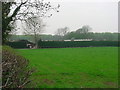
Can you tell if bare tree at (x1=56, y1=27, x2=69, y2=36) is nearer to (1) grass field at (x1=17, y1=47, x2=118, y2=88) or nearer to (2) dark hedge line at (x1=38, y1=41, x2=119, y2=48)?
(2) dark hedge line at (x1=38, y1=41, x2=119, y2=48)

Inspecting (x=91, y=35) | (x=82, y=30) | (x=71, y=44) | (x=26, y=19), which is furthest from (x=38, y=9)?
(x=82, y=30)

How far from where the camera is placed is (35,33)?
62.2m

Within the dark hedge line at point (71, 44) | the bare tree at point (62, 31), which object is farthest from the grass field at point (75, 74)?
the bare tree at point (62, 31)

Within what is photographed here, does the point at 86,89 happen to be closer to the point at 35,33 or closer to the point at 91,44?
the point at 35,33

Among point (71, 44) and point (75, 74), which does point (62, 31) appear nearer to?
point (71, 44)

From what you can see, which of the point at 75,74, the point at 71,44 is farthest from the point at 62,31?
the point at 75,74

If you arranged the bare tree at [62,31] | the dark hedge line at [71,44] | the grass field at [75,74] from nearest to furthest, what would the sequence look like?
1. the grass field at [75,74]
2. the dark hedge line at [71,44]
3. the bare tree at [62,31]

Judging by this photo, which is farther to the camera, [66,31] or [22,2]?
[66,31]

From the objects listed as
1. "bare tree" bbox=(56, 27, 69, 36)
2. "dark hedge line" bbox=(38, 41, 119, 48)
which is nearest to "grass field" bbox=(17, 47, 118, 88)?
"dark hedge line" bbox=(38, 41, 119, 48)

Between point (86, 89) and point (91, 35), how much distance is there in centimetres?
Result: 8001

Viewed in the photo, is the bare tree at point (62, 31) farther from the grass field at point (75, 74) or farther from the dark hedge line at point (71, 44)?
the grass field at point (75, 74)

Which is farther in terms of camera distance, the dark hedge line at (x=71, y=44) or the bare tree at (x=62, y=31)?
the bare tree at (x=62, y=31)

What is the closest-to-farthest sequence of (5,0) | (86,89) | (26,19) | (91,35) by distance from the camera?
(86,89) < (5,0) < (26,19) < (91,35)

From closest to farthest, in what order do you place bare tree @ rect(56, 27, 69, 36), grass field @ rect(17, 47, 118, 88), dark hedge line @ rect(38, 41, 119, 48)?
grass field @ rect(17, 47, 118, 88) < dark hedge line @ rect(38, 41, 119, 48) < bare tree @ rect(56, 27, 69, 36)
